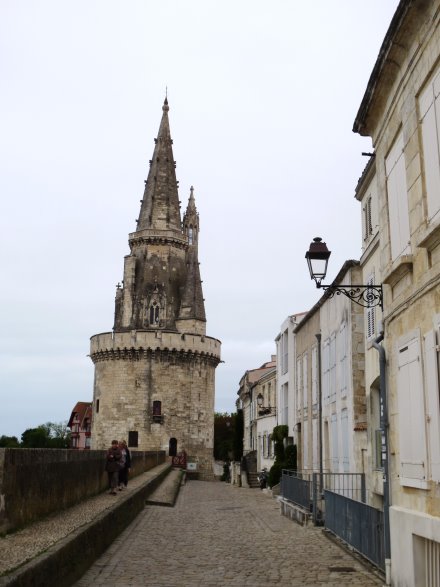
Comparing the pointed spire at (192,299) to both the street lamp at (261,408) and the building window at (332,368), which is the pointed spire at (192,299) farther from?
the building window at (332,368)

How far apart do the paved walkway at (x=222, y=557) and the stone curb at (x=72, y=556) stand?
19 cm

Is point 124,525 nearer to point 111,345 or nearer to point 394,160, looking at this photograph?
point 394,160

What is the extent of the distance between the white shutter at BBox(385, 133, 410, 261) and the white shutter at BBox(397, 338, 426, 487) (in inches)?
48.1

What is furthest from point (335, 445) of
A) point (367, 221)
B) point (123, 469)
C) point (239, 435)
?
point (239, 435)

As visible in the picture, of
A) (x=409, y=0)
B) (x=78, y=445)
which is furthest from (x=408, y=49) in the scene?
(x=78, y=445)

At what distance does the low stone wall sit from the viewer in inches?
353

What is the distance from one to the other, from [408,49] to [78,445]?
83047 millimetres

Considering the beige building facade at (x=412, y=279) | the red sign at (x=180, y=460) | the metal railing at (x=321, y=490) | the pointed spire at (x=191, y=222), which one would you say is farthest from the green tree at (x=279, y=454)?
the pointed spire at (x=191, y=222)

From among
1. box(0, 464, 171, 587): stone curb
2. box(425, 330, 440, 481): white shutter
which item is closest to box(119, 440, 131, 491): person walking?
box(0, 464, 171, 587): stone curb

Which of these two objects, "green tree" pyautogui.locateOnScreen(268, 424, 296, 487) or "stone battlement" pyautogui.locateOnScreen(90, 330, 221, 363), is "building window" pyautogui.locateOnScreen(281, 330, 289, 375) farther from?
"stone battlement" pyautogui.locateOnScreen(90, 330, 221, 363)

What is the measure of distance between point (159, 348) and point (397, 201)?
44312 millimetres

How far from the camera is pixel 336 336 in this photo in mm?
19094

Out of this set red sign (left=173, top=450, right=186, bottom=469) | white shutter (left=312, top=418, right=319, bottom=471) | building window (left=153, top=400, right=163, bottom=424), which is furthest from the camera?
building window (left=153, top=400, right=163, bottom=424)

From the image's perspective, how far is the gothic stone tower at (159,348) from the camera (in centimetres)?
5072
